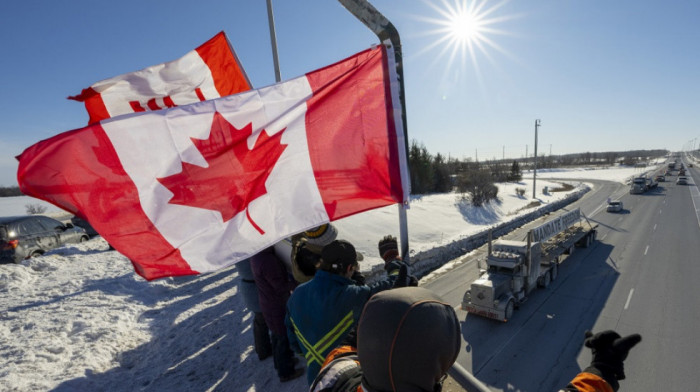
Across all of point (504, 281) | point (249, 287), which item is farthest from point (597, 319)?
point (249, 287)

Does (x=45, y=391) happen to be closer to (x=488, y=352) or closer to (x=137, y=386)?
(x=137, y=386)

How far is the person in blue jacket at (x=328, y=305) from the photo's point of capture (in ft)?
7.94

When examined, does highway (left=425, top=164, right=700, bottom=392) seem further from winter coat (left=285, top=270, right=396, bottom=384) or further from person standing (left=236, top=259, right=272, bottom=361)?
winter coat (left=285, top=270, right=396, bottom=384)

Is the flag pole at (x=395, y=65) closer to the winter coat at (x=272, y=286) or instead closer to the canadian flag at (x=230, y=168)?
the canadian flag at (x=230, y=168)

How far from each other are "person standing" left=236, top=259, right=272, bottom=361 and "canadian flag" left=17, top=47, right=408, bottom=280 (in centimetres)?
263

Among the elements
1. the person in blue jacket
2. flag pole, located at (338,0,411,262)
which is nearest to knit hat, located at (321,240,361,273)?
the person in blue jacket

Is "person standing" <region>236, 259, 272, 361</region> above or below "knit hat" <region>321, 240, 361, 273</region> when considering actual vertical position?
below

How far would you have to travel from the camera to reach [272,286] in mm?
4609

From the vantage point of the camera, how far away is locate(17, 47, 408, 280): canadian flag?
8.46ft

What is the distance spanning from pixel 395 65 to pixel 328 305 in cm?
232

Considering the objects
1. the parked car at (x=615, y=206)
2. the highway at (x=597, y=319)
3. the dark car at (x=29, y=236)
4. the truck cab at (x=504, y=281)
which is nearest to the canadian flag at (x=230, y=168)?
the highway at (x=597, y=319)

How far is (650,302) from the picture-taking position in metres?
9.77

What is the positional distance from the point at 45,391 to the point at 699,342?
44.5 ft

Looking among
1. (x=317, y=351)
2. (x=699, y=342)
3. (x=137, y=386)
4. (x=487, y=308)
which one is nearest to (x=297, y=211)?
(x=317, y=351)
